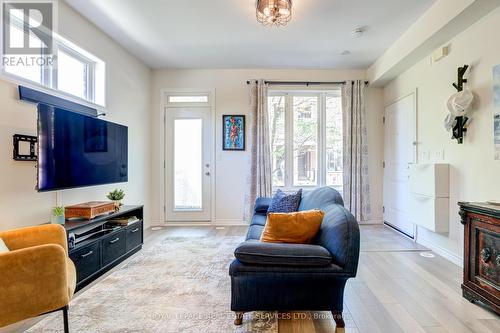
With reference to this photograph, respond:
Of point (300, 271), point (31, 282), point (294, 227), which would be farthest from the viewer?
point (294, 227)

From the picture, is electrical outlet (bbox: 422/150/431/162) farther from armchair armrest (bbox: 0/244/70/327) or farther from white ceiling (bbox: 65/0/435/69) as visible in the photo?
armchair armrest (bbox: 0/244/70/327)

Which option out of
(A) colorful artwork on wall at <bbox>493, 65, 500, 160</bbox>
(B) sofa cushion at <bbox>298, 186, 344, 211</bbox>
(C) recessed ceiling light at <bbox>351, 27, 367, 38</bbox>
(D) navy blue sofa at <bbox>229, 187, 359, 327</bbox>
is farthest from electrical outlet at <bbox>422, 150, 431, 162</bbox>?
(D) navy blue sofa at <bbox>229, 187, 359, 327</bbox>

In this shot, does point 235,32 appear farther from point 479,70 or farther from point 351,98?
point 479,70

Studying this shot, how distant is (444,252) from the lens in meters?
3.09

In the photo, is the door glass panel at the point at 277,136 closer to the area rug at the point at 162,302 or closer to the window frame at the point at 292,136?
the window frame at the point at 292,136

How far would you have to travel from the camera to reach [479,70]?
8.49 ft

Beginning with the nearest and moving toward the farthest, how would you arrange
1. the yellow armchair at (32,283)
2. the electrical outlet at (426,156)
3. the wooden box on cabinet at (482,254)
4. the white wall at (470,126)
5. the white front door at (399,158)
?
the yellow armchair at (32,283)
the wooden box on cabinet at (482,254)
the white wall at (470,126)
the electrical outlet at (426,156)
the white front door at (399,158)

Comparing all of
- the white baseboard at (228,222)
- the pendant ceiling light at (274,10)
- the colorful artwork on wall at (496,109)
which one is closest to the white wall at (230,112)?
the white baseboard at (228,222)

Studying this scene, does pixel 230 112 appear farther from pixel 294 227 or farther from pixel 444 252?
pixel 444 252

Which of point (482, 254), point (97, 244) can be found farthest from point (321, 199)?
point (97, 244)

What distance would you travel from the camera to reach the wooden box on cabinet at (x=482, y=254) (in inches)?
74.8

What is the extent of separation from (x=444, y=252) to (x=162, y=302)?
322 centimetres

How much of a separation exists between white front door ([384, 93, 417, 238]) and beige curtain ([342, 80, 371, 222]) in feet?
1.20

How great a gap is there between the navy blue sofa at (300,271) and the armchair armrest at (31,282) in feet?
3.35
